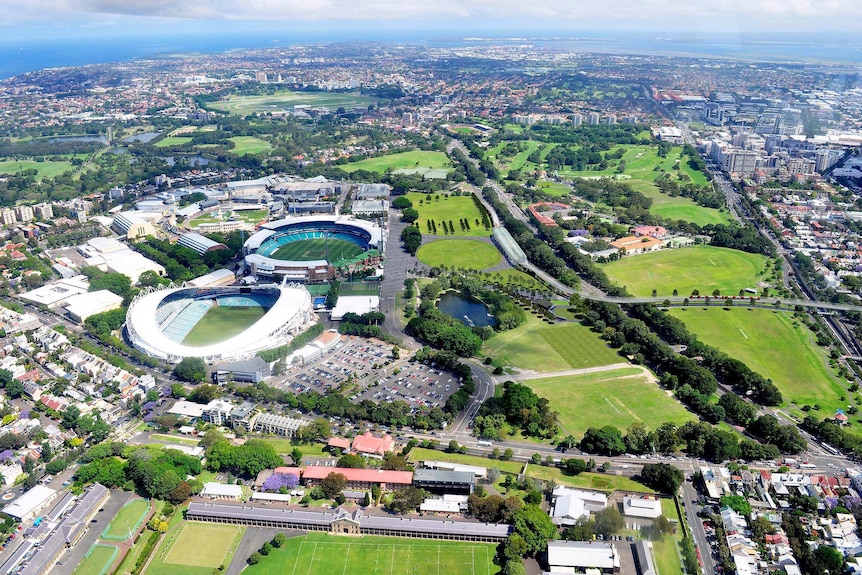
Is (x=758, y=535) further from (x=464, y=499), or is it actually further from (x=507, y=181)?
(x=507, y=181)

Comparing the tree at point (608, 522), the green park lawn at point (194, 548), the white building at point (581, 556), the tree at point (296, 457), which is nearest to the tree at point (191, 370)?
the tree at point (296, 457)

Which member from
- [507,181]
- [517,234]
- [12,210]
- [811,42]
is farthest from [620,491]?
[811,42]

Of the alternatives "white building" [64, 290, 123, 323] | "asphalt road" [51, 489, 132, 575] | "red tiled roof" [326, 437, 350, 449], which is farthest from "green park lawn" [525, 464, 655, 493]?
"white building" [64, 290, 123, 323]

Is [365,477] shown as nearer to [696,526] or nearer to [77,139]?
[696,526]

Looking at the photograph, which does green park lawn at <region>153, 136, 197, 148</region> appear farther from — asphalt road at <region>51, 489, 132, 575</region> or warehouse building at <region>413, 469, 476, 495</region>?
warehouse building at <region>413, 469, 476, 495</region>

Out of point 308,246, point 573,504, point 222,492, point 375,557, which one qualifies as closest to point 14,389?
point 222,492

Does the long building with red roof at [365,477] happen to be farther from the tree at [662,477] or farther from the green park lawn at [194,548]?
the tree at [662,477]
